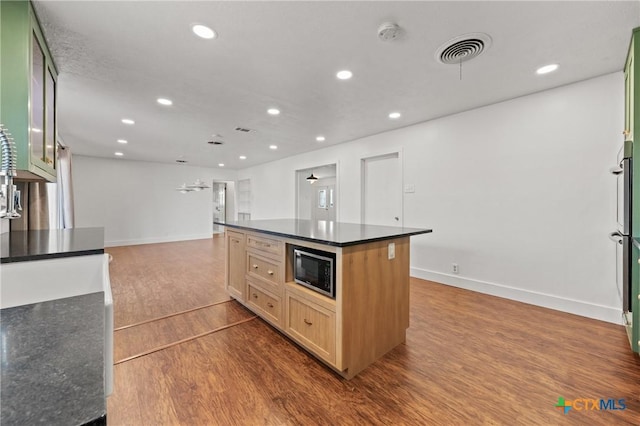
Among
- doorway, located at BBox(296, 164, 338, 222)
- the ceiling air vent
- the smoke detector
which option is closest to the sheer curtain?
doorway, located at BBox(296, 164, 338, 222)

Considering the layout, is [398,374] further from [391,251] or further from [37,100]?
[37,100]

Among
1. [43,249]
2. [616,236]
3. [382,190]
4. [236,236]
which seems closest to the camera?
[43,249]

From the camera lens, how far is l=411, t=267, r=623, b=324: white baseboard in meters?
2.76

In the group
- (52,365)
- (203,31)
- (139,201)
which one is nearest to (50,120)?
(203,31)

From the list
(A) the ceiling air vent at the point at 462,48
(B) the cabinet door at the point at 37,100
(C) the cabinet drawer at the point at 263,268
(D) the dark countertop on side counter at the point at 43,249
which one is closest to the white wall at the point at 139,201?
(B) the cabinet door at the point at 37,100

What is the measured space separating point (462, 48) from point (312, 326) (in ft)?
8.42

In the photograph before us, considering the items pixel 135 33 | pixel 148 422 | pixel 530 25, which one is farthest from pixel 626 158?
pixel 135 33

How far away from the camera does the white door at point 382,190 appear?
4688 millimetres

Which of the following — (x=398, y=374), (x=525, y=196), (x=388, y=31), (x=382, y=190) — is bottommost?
(x=398, y=374)

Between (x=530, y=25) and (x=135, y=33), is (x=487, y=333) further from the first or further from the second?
(x=135, y=33)

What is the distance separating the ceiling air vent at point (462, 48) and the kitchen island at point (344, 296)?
5.10 ft

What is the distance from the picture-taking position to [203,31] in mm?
2014

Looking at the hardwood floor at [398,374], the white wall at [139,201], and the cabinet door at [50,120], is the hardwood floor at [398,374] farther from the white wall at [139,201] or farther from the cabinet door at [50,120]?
the white wall at [139,201]

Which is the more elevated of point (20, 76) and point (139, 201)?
point (20, 76)
